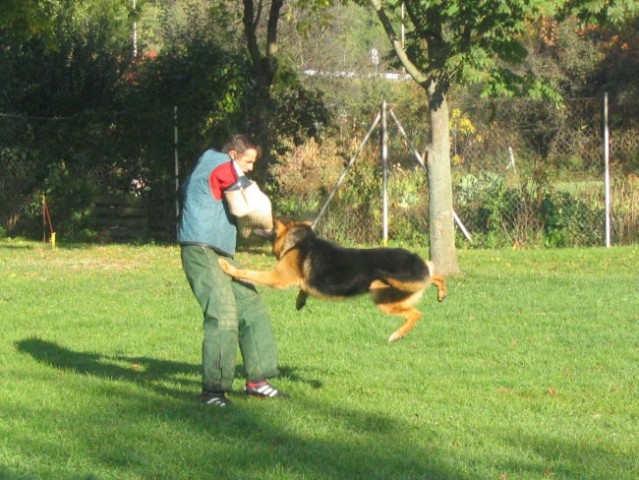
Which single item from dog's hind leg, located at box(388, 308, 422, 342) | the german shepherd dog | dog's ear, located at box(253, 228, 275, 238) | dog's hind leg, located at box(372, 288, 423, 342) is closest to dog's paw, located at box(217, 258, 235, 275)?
the german shepherd dog

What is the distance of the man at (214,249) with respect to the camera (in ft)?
26.8

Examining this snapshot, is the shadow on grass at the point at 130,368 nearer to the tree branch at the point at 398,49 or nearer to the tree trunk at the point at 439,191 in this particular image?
the tree trunk at the point at 439,191

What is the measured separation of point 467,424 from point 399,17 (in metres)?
10.5

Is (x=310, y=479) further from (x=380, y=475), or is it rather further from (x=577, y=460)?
(x=577, y=460)

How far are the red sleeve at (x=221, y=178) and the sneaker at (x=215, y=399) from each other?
1403 mm

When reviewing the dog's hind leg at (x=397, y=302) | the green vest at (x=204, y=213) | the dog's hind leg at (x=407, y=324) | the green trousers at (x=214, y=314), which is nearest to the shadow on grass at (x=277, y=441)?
the green trousers at (x=214, y=314)

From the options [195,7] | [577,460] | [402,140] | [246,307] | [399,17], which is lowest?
[577,460]

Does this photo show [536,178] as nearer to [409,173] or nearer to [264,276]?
[409,173]

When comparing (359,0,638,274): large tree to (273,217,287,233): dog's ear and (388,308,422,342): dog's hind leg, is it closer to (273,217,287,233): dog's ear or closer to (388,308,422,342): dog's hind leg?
(388,308,422,342): dog's hind leg

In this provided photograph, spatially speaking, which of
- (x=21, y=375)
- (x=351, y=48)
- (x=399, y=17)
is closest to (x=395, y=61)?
(x=399, y=17)

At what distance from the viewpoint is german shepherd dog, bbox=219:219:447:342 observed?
8.20 m

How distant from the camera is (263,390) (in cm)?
861

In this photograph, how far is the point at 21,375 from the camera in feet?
31.6

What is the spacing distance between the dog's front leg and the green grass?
2.87 ft
